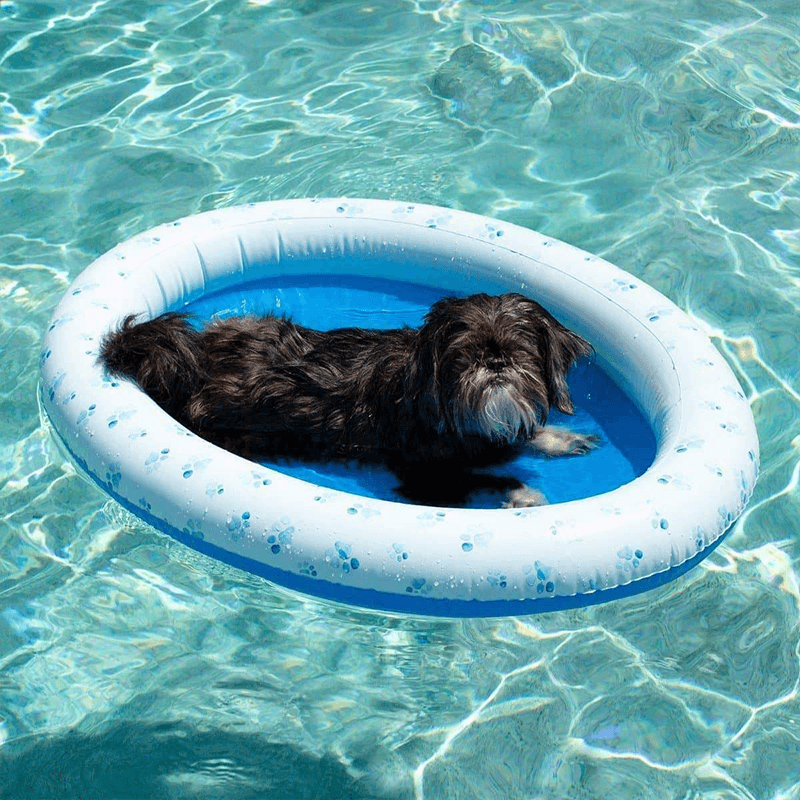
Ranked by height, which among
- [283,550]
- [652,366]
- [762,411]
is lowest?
[762,411]

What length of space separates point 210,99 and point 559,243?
379 cm

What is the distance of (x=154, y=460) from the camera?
4.85 metres

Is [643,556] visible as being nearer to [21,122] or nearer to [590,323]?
[590,323]

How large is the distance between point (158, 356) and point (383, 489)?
1190mm

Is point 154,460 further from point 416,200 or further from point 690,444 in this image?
point 416,200

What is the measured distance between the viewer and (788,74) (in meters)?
8.91

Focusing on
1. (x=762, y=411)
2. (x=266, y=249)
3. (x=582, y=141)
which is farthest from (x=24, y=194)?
(x=762, y=411)

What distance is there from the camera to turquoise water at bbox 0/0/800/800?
495 centimetres

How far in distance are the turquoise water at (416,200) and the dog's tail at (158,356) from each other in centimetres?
85

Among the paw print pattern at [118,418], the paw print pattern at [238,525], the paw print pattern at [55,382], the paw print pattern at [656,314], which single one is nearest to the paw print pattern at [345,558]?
the paw print pattern at [238,525]

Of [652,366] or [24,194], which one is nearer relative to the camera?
[652,366]

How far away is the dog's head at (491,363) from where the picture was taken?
456 cm

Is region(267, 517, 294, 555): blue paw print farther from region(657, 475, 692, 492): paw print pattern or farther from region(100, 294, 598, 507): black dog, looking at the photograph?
region(657, 475, 692, 492): paw print pattern

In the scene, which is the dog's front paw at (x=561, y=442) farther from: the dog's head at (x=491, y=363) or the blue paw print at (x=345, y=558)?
the blue paw print at (x=345, y=558)
